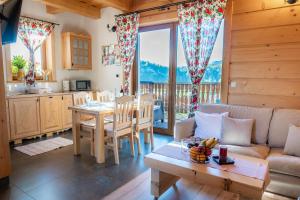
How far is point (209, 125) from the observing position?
284 centimetres

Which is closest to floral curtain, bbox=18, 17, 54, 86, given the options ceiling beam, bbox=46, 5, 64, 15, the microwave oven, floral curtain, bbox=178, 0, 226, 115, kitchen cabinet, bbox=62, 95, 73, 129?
ceiling beam, bbox=46, 5, 64, 15

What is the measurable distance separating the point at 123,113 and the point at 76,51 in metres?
2.68

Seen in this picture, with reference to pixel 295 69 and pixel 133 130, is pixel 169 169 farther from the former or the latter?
pixel 295 69

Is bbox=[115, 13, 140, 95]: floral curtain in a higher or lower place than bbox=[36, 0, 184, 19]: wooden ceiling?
lower

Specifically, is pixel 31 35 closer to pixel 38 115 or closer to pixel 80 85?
pixel 80 85

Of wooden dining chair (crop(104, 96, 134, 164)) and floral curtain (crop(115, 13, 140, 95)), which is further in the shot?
floral curtain (crop(115, 13, 140, 95))

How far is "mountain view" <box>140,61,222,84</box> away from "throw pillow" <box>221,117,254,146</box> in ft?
4.06

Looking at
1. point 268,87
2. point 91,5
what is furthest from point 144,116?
point 91,5

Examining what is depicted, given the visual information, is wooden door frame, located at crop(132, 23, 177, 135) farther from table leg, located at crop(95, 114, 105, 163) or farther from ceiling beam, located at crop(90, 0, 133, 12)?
table leg, located at crop(95, 114, 105, 163)

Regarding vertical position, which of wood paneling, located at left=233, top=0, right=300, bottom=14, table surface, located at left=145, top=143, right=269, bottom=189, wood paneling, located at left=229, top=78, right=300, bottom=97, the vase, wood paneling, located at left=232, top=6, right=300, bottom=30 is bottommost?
table surface, located at left=145, top=143, right=269, bottom=189

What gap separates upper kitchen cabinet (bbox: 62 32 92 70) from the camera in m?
4.74

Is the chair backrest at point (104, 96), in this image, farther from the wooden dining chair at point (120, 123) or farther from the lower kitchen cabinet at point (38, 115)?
the lower kitchen cabinet at point (38, 115)

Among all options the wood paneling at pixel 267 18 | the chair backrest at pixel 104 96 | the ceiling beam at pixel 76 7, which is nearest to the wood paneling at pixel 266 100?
the wood paneling at pixel 267 18

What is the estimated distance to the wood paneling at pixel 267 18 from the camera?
9.10ft
